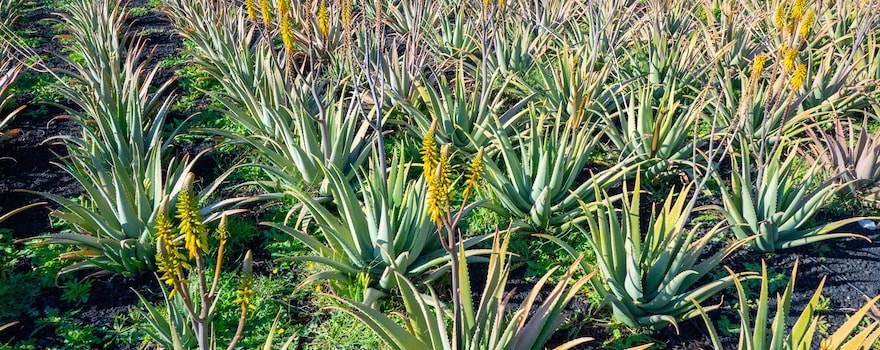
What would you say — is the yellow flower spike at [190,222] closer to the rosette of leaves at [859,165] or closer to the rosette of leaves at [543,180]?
the rosette of leaves at [543,180]

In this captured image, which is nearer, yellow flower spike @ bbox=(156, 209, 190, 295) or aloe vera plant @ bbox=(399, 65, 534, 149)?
yellow flower spike @ bbox=(156, 209, 190, 295)

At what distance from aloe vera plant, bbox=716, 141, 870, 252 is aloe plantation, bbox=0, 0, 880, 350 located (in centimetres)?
1

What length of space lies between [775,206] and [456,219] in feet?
6.56

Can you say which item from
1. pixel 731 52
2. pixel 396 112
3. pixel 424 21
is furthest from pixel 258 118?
pixel 731 52

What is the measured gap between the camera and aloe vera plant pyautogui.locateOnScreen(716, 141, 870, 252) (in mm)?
2730

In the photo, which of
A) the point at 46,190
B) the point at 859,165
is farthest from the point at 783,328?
the point at 46,190

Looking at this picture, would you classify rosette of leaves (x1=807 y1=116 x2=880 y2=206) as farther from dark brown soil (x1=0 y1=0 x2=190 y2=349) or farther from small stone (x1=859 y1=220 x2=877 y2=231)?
dark brown soil (x1=0 y1=0 x2=190 y2=349)

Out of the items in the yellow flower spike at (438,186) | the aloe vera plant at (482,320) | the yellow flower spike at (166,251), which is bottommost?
the aloe vera plant at (482,320)

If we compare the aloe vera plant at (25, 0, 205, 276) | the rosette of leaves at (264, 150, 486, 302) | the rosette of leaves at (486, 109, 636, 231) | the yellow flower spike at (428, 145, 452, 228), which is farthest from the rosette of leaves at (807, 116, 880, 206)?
the aloe vera plant at (25, 0, 205, 276)

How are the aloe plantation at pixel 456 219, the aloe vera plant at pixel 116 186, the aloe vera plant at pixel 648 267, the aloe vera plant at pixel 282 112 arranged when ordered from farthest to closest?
the aloe vera plant at pixel 282 112, the aloe vera plant at pixel 116 186, the aloe vera plant at pixel 648 267, the aloe plantation at pixel 456 219

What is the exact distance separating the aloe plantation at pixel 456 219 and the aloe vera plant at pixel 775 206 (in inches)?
0.5

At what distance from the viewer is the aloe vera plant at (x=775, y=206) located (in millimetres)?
2730

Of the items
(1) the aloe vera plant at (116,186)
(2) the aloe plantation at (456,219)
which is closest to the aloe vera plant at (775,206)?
(2) the aloe plantation at (456,219)

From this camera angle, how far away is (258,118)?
12.4 ft
